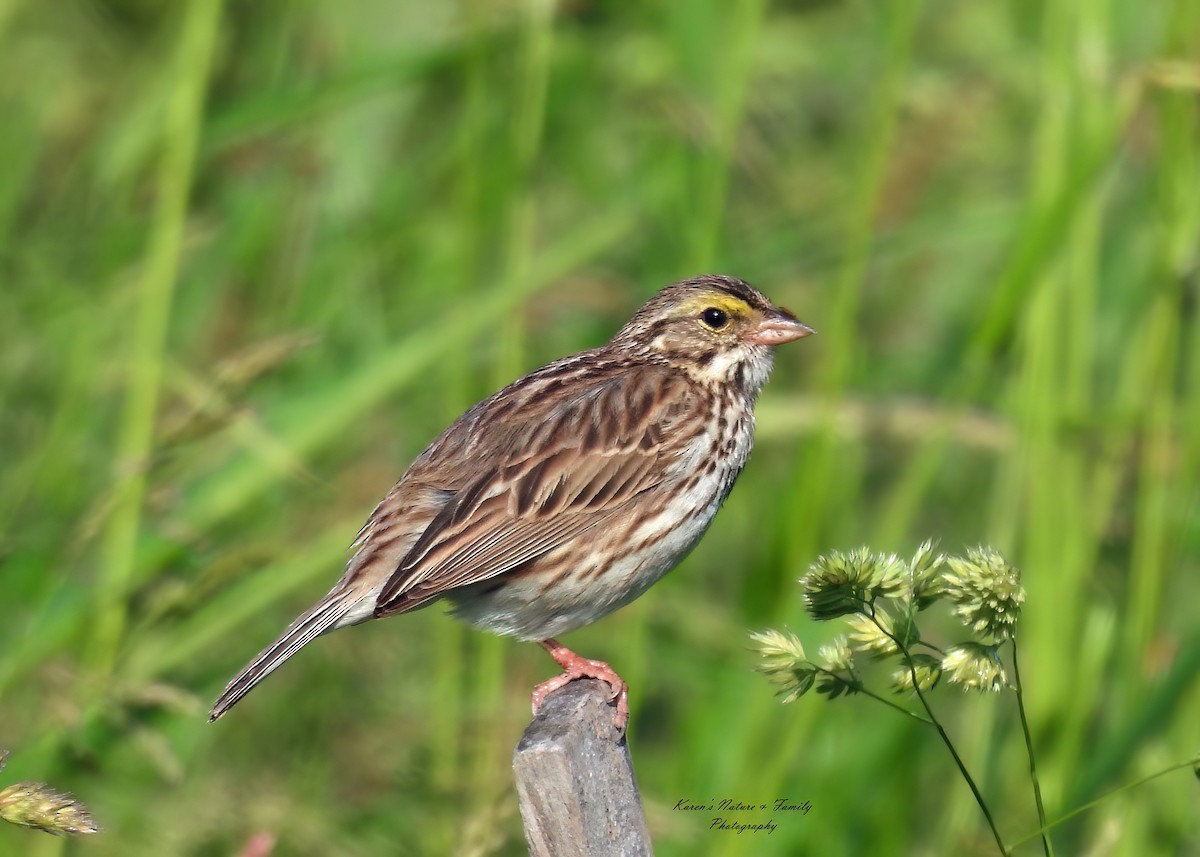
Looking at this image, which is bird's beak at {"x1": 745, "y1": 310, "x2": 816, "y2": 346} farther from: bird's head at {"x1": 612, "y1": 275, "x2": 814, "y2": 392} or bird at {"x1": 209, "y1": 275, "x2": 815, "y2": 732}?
bird at {"x1": 209, "y1": 275, "x2": 815, "y2": 732}

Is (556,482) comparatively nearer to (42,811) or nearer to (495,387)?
(495,387)

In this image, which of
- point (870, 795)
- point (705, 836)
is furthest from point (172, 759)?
point (870, 795)

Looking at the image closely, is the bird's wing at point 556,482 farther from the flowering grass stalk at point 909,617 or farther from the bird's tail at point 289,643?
the flowering grass stalk at point 909,617

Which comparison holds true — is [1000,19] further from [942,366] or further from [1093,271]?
[1093,271]

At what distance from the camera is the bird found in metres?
3.95

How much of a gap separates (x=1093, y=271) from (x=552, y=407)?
4.62 feet

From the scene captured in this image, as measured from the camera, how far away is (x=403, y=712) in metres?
5.67

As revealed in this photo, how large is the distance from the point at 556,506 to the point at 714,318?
705 mm

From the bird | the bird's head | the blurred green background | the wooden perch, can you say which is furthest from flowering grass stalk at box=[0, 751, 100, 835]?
the bird's head

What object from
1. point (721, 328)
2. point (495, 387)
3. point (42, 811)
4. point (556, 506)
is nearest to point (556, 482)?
point (556, 506)

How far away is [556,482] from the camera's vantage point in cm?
415

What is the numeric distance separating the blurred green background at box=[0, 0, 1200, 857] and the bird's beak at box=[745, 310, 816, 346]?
5.2 inches

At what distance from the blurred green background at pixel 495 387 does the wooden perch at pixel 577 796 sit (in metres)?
0.50

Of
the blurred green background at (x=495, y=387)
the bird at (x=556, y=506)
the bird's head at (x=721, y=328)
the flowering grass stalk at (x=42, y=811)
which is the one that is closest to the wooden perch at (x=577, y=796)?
the blurred green background at (x=495, y=387)
